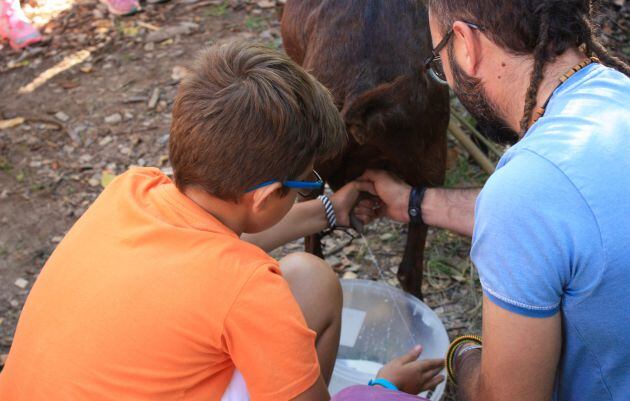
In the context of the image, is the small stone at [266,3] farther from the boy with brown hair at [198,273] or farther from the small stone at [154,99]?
the boy with brown hair at [198,273]

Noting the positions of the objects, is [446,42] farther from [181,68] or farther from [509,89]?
[181,68]

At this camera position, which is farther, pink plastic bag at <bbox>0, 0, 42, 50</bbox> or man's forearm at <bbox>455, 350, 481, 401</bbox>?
pink plastic bag at <bbox>0, 0, 42, 50</bbox>

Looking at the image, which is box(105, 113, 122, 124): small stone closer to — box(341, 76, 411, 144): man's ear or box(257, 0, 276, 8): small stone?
box(257, 0, 276, 8): small stone

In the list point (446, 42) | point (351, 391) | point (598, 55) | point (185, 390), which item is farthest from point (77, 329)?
point (598, 55)

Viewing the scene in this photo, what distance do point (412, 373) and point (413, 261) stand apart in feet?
2.98

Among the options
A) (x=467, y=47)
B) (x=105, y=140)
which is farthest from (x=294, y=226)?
(x=105, y=140)

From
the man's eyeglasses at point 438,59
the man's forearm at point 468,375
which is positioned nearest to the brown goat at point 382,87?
the man's eyeglasses at point 438,59

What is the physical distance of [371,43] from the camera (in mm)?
2582

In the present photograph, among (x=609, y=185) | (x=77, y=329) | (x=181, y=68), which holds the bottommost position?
(x=181, y=68)

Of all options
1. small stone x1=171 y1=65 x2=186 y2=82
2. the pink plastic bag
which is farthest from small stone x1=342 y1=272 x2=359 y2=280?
the pink plastic bag

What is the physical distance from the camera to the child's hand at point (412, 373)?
2160 millimetres

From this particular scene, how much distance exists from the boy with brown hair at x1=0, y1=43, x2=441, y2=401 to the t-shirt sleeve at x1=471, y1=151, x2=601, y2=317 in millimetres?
500

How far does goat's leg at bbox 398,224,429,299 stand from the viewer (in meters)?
2.98

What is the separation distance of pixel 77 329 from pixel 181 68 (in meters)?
3.48
